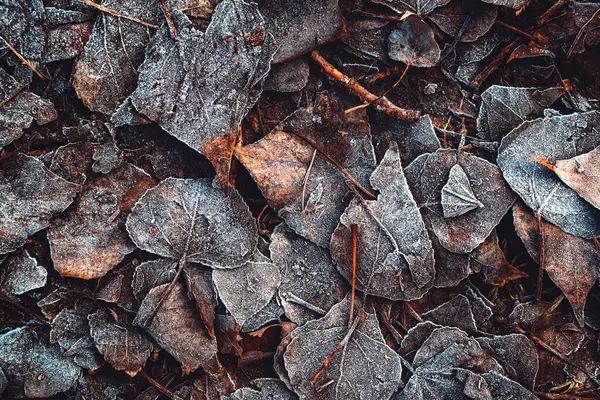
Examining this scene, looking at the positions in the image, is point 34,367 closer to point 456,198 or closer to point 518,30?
point 456,198

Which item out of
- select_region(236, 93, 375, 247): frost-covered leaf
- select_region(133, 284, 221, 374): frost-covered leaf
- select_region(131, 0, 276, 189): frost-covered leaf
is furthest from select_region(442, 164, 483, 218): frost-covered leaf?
select_region(133, 284, 221, 374): frost-covered leaf

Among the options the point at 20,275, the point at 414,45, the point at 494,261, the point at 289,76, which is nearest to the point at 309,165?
the point at 289,76

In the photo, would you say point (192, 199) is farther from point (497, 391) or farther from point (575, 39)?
point (575, 39)

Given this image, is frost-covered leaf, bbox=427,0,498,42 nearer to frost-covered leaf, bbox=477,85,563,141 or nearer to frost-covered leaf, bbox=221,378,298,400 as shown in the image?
frost-covered leaf, bbox=477,85,563,141

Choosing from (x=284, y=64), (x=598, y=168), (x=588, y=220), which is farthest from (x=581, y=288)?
(x=284, y=64)

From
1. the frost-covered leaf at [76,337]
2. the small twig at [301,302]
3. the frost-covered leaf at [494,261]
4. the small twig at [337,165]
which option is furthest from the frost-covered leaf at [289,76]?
the frost-covered leaf at [76,337]

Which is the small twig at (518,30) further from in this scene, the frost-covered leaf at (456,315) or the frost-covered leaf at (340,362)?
the frost-covered leaf at (340,362)
